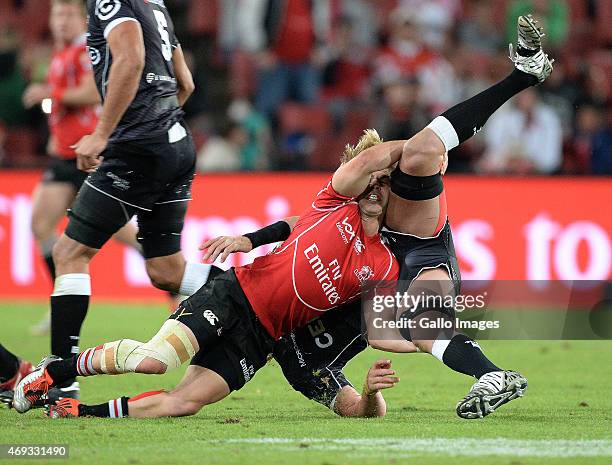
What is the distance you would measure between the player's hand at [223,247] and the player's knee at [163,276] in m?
1.20

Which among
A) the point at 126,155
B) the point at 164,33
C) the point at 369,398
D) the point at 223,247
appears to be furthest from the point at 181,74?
the point at 369,398

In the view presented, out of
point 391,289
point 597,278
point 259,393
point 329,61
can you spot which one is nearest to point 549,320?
point 597,278

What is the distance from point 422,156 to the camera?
6.16 metres

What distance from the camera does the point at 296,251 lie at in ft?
20.6

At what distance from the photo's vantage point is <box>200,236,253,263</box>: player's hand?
6.22 meters

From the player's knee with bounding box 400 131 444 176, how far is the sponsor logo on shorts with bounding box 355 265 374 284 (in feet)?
1.78

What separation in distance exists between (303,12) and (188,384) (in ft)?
34.5

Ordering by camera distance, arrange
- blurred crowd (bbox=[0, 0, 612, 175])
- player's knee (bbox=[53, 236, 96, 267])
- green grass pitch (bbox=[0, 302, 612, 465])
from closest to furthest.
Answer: green grass pitch (bbox=[0, 302, 612, 465]) → player's knee (bbox=[53, 236, 96, 267]) → blurred crowd (bbox=[0, 0, 612, 175])

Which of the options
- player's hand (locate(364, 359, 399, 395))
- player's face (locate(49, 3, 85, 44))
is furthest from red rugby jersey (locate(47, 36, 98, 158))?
player's hand (locate(364, 359, 399, 395))

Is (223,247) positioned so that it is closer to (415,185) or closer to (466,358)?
(415,185)

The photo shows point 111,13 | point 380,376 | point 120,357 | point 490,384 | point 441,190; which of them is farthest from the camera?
point 111,13

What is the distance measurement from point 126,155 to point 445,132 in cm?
187

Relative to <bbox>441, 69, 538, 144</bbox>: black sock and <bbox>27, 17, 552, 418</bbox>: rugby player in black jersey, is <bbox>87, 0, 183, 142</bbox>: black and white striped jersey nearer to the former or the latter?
<bbox>27, 17, 552, 418</bbox>: rugby player in black jersey

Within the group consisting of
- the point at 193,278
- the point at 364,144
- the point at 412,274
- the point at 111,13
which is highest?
the point at 111,13
